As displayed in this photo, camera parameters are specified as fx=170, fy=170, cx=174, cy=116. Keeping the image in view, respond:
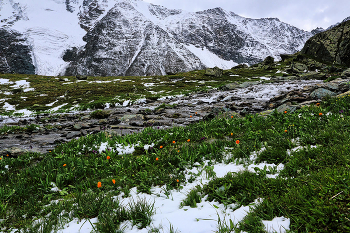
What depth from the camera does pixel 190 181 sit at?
3527 mm

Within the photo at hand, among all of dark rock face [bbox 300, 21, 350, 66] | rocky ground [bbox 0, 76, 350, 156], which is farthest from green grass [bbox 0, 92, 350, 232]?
dark rock face [bbox 300, 21, 350, 66]

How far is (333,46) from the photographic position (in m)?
65.8

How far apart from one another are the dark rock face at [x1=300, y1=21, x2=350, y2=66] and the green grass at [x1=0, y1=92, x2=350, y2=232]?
7950 centimetres

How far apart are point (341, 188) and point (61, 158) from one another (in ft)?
20.8

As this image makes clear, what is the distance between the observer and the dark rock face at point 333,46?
59781 millimetres

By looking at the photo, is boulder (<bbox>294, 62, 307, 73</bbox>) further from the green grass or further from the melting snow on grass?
the melting snow on grass

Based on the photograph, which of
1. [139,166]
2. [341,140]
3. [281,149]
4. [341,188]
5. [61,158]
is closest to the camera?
[341,188]

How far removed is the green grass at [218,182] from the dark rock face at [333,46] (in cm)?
7950

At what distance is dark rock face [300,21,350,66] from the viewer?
Answer: 2354 inches

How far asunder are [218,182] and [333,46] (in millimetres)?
91481

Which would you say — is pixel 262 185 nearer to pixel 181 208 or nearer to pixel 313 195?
pixel 313 195

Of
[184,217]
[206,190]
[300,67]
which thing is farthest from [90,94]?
[300,67]

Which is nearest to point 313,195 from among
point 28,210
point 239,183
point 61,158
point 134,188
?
point 239,183

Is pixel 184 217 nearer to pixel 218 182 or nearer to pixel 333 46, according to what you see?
pixel 218 182
